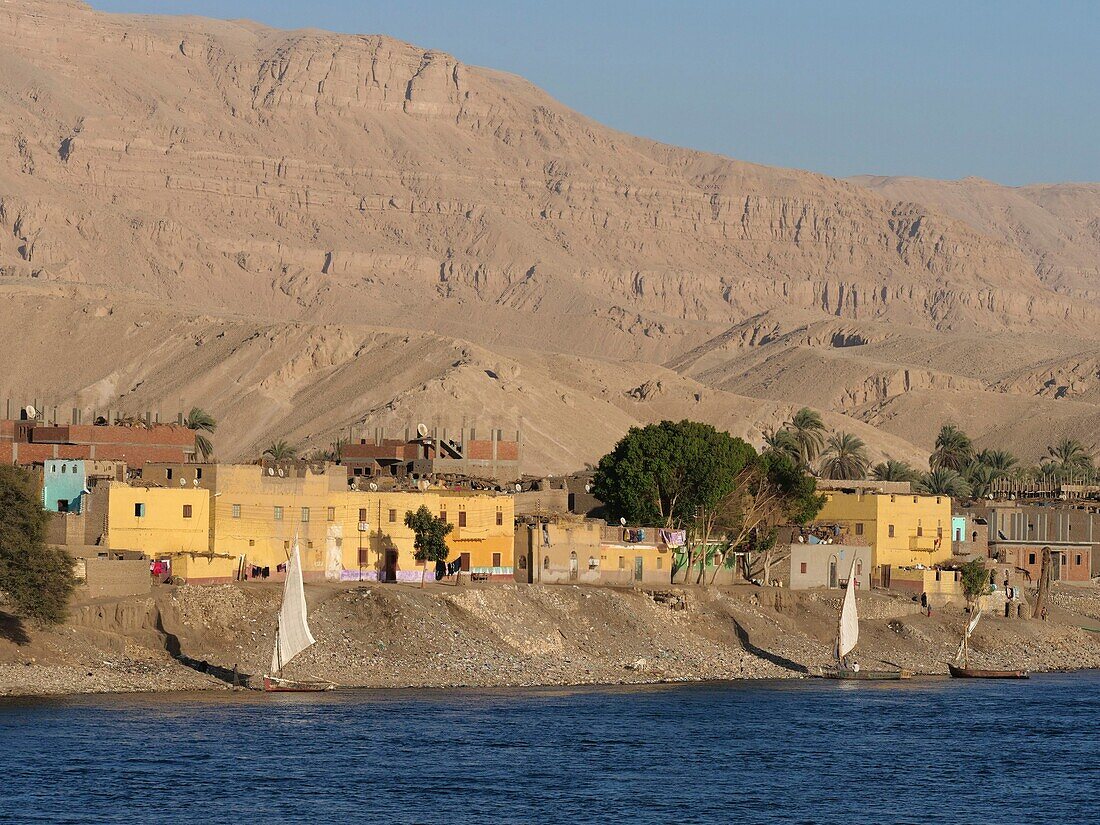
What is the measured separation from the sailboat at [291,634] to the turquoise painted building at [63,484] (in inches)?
570

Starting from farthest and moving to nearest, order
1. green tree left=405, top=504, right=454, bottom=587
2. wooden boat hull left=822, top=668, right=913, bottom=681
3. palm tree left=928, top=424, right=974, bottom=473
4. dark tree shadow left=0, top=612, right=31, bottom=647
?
palm tree left=928, top=424, right=974, bottom=473 < green tree left=405, top=504, right=454, bottom=587 < wooden boat hull left=822, top=668, right=913, bottom=681 < dark tree shadow left=0, top=612, right=31, bottom=647

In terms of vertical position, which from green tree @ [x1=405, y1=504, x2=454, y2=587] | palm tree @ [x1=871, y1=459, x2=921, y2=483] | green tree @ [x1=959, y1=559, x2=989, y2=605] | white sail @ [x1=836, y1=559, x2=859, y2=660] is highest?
palm tree @ [x1=871, y1=459, x2=921, y2=483]

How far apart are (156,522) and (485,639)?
13239 millimetres

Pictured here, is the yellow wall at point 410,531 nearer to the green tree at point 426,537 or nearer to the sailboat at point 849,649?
the green tree at point 426,537

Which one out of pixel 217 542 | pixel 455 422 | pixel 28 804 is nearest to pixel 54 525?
pixel 217 542

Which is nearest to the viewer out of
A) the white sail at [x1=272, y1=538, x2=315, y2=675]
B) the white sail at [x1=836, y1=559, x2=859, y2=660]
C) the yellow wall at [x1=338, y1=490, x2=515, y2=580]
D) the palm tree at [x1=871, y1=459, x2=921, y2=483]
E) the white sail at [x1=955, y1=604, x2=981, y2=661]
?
the white sail at [x1=272, y1=538, x2=315, y2=675]

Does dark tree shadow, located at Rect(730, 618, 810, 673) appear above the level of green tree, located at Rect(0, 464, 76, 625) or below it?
below

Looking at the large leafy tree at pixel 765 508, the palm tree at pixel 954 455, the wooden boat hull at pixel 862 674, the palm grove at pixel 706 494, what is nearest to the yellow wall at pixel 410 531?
the palm grove at pixel 706 494

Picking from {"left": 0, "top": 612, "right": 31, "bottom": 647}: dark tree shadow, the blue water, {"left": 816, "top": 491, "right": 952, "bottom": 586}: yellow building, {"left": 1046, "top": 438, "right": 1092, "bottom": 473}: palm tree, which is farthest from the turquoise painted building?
{"left": 1046, "top": 438, "right": 1092, "bottom": 473}: palm tree

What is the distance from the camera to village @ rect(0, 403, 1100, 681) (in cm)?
8475

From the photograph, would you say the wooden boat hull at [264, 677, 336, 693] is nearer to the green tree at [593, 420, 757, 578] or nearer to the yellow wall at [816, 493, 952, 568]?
the green tree at [593, 420, 757, 578]

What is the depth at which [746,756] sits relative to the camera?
220 feet

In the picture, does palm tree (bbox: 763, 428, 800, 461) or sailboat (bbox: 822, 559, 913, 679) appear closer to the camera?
sailboat (bbox: 822, 559, 913, 679)

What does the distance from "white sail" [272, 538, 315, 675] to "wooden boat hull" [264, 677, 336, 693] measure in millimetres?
479
